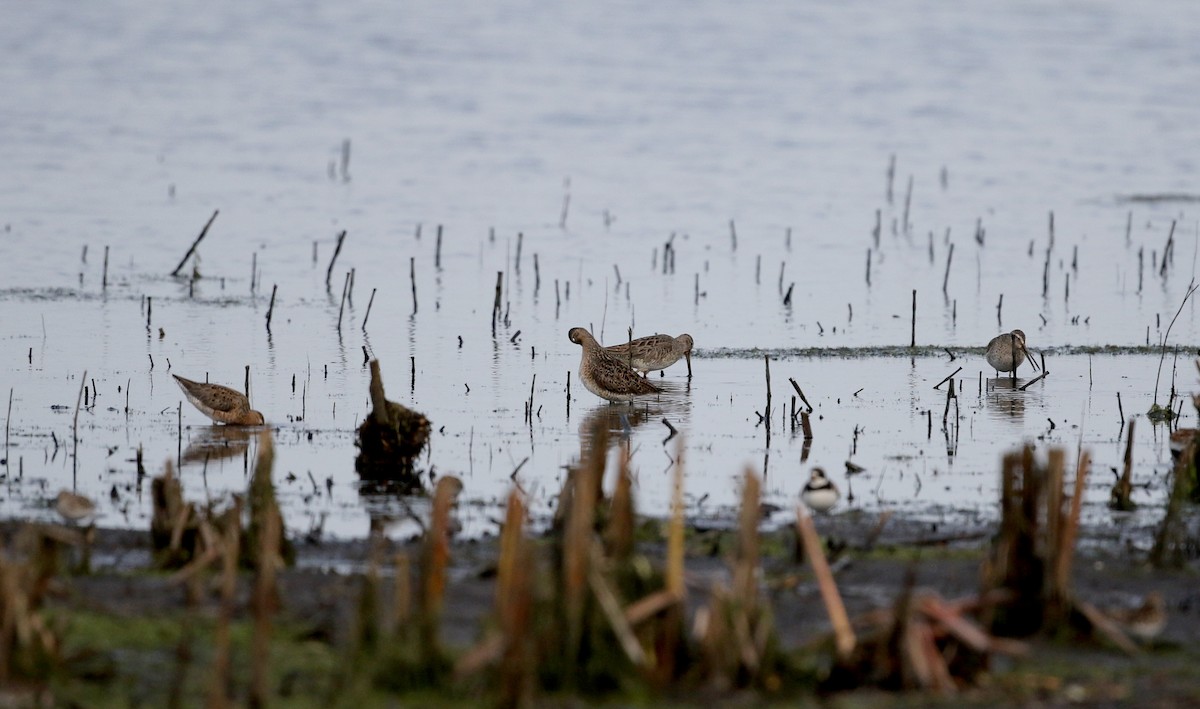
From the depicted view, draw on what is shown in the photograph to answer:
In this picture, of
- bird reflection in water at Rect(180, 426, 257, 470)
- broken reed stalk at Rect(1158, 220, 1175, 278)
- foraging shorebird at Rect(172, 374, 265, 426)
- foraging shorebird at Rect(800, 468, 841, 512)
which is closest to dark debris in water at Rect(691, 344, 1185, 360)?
broken reed stalk at Rect(1158, 220, 1175, 278)

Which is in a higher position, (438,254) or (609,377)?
(438,254)

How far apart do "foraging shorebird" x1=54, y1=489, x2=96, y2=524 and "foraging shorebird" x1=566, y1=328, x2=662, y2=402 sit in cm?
539

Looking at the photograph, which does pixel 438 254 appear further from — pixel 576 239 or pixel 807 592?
pixel 807 592

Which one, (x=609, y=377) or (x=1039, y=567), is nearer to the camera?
(x=1039, y=567)

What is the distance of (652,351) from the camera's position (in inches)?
563

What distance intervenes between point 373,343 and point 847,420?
5.00 m

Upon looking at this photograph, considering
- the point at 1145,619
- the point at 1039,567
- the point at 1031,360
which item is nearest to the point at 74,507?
the point at 1039,567

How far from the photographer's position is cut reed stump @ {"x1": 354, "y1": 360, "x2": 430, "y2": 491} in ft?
33.5

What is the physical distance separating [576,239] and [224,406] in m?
11.3

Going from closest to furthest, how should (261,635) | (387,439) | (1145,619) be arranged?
(261,635)
(1145,619)
(387,439)

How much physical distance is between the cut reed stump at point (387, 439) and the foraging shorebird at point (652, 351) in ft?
13.1

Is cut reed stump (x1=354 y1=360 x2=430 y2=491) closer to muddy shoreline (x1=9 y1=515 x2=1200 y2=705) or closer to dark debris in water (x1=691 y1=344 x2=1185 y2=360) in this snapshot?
muddy shoreline (x1=9 y1=515 x2=1200 y2=705)

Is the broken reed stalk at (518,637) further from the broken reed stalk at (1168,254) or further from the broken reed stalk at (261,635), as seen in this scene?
the broken reed stalk at (1168,254)

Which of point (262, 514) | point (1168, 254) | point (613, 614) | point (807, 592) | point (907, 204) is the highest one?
point (907, 204)
